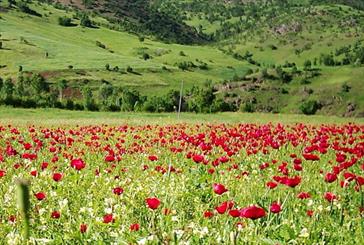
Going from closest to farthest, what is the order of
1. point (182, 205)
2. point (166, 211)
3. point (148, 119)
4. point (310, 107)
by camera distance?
point (166, 211)
point (182, 205)
point (148, 119)
point (310, 107)

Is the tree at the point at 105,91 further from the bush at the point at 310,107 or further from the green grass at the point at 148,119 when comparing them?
the green grass at the point at 148,119

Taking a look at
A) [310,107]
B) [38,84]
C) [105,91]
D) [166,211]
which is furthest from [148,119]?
[310,107]

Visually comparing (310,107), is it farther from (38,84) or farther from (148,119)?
(148,119)

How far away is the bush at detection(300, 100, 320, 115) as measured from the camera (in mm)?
182000

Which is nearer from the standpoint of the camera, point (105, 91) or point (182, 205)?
point (182, 205)

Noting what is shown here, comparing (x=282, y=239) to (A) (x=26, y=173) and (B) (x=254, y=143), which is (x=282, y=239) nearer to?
(A) (x=26, y=173)

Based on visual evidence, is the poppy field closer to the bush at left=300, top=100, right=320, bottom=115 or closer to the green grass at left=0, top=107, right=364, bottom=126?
the green grass at left=0, top=107, right=364, bottom=126

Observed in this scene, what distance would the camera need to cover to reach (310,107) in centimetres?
18475

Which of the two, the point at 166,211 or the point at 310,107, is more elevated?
the point at 310,107

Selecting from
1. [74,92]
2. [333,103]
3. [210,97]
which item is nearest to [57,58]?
[74,92]

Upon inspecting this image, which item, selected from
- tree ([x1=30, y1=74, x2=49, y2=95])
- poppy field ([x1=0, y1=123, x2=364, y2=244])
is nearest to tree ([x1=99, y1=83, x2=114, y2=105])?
tree ([x1=30, y1=74, x2=49, y2=95])

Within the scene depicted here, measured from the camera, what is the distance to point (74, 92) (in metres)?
159

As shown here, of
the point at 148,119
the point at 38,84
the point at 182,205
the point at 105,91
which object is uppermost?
the point at 38,84

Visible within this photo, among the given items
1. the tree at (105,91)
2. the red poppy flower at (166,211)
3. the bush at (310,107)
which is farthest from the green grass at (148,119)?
the bush at (310,107)
